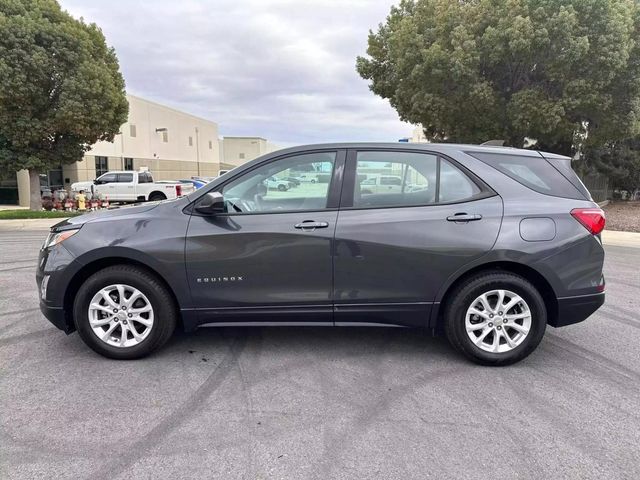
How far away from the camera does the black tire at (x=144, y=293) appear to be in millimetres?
3852

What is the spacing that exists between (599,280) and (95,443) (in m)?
3.87

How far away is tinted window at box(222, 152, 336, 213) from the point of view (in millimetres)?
3957

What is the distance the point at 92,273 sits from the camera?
396 centimetres

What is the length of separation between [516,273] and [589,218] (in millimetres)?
737

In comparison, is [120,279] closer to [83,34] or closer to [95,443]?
[95,443]

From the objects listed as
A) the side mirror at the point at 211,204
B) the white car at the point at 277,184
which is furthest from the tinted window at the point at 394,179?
the side mirror at the point at 211,204

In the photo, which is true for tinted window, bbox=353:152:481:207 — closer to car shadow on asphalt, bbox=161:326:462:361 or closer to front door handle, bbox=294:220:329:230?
front door handle, bbox=294:220:329:230

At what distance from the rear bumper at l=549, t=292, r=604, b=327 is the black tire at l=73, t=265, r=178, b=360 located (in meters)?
3.15

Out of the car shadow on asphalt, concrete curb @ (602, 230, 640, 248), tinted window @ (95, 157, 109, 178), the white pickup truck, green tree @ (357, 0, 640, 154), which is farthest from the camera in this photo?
tinted window @ (95, 157, 109, 178)

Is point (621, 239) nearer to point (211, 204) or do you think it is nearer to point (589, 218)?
point (589, 218)

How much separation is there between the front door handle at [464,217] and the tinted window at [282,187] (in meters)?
1.02

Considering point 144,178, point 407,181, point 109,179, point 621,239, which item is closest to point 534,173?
point 407,181

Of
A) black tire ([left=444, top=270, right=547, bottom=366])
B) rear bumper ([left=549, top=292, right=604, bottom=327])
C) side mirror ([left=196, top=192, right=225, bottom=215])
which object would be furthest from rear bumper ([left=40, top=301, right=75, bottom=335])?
rear bumper ([left=549, top=292, right=604, bottom=327])

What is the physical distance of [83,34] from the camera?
16.5 m
